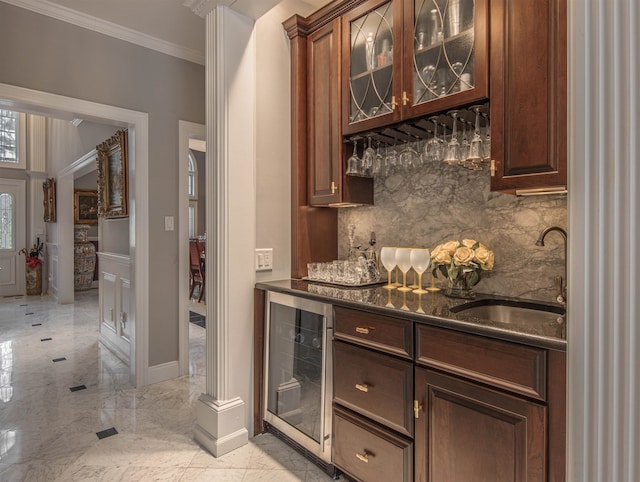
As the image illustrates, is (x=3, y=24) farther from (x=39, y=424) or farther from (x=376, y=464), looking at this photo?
(x=376, y=464)

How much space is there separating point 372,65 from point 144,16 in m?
1.87

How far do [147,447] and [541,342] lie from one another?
7.16 ft

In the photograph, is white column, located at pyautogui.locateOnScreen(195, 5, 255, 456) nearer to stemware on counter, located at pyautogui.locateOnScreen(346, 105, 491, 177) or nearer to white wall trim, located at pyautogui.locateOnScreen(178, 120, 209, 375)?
stemware on counter, located at pyautogui.locateOnScreen(346, 105, 491, 177)

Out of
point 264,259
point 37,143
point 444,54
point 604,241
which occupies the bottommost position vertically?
point 264,259

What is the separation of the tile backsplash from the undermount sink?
10cm

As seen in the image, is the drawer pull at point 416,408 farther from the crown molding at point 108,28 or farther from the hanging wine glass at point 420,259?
the crown molding at point 108,28

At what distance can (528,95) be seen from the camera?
1.49 meters

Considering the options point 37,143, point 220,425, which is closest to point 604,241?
point 220,425

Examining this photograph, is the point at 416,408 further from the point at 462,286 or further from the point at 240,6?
the point at 240,6

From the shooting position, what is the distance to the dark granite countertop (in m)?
1.21

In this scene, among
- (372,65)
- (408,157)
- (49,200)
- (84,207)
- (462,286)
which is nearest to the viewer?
(462,286)

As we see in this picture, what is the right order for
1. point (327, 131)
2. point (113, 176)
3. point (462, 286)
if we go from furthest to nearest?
point (113, 176)
point (327, 131)
point (462, 286)

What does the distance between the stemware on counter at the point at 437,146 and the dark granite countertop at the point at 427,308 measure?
0.67m

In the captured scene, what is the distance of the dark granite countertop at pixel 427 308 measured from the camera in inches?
47.4
